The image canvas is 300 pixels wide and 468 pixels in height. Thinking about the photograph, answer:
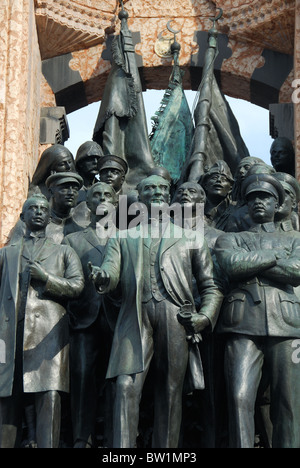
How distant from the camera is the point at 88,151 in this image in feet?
40.5

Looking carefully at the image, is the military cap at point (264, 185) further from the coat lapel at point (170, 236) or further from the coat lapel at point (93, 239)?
the coat lapel at point (93, 239)

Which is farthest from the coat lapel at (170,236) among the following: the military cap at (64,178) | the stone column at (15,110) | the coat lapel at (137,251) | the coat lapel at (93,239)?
the stone column at (15,110)

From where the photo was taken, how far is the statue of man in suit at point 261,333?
948 centimetres

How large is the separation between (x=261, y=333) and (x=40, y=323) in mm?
1686

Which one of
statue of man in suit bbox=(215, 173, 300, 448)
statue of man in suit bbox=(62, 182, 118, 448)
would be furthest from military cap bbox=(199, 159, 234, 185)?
statue of man in suit bbox=(215, 173, 300, 448)

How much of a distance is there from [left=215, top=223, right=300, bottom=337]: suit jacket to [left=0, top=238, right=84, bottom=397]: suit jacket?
1.18 metres

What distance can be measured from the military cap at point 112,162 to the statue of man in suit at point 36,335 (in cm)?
177

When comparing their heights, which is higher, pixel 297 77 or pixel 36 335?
pixel 297 77

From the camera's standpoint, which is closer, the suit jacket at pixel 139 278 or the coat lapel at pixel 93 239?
the suit jacket at pixel 139 278

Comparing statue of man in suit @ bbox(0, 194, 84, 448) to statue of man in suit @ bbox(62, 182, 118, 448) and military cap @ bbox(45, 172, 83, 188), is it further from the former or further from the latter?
military cap @ bbox(45, 172, 83, 188)

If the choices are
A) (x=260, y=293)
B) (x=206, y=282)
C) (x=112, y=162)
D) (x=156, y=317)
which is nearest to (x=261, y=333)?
(x=260, y=293)

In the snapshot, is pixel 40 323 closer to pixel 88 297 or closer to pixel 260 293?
pixel 88 297

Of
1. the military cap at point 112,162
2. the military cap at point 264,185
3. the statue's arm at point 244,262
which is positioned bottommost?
the statue's arm at point 244,262
